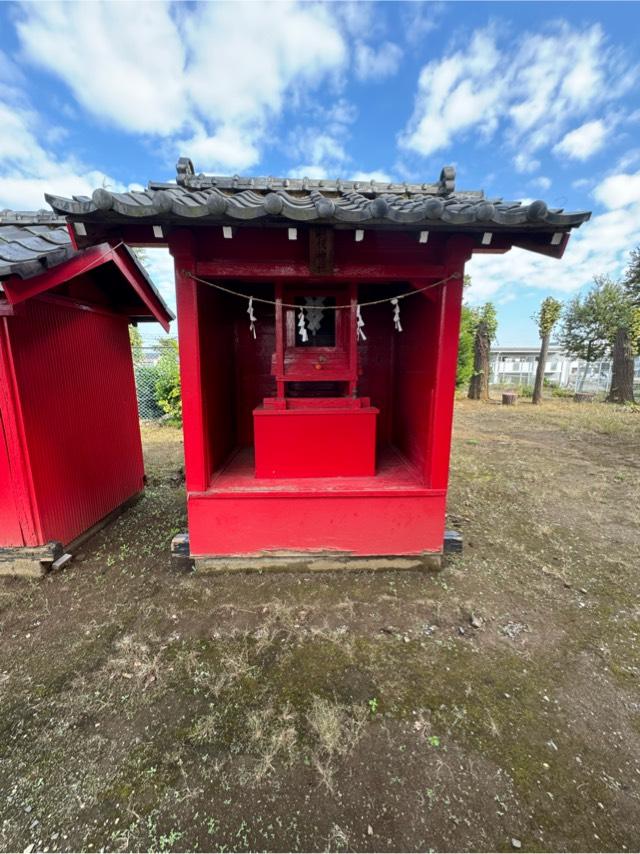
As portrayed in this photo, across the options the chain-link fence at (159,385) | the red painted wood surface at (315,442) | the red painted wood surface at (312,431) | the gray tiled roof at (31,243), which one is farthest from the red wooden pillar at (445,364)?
the chain-link fence at (159,385)

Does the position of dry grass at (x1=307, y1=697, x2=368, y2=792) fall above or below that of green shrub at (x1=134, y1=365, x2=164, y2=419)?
below

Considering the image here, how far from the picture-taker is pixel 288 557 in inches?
121

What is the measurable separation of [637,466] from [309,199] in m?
7.08

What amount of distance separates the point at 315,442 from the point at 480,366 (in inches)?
561

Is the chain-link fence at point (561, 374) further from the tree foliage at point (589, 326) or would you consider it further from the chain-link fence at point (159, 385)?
the chain-link fence at point (159, 385)

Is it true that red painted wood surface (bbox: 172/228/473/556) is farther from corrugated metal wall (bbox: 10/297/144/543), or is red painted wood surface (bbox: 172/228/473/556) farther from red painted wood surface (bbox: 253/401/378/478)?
corrugated metal wall (bbox: 10/297/144/543)

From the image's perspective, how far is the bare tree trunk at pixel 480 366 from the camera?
14.9 meters

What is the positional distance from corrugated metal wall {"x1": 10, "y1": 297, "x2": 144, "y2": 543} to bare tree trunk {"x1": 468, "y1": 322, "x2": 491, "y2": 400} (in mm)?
14296

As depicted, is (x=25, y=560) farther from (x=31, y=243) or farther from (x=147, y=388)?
(x=147, y=388)

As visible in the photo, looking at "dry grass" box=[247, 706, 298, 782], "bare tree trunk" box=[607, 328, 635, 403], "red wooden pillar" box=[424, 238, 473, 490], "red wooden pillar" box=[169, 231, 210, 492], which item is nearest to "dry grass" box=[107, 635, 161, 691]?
"dry grass" box=[247, 706, 298, 782]

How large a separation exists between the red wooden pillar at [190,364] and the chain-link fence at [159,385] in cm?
704

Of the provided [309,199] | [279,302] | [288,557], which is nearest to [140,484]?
[288,557]

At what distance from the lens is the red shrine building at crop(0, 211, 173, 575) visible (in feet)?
9.09

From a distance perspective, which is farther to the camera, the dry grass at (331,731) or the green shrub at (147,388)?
the green shrub at (147,388)
